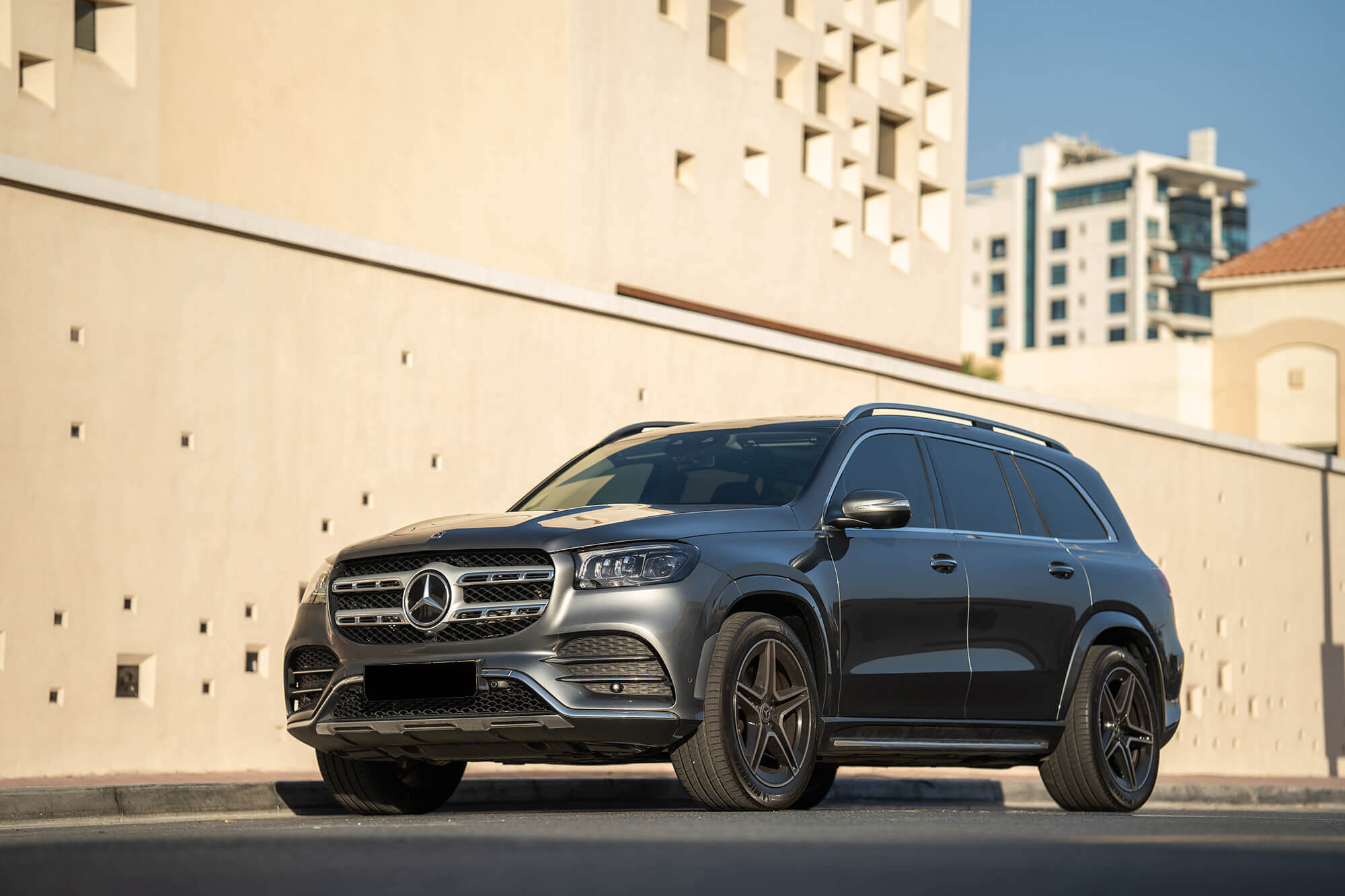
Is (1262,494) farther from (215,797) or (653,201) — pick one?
(215,797)

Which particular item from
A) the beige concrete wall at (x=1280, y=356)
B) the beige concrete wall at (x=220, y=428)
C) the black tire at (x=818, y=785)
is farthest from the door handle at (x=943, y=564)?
the beige concrete wall at (x=1280, y=356)

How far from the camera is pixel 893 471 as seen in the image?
819cm

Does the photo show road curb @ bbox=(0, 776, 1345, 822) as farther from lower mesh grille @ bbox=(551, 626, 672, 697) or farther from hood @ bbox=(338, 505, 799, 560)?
lower mesh grille @ bbox=(551, 626, 672, 697)

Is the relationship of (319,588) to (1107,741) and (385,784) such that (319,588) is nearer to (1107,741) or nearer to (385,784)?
(385,784)

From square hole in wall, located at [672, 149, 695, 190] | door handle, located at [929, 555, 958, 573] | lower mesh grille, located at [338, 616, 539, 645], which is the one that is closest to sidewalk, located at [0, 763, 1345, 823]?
lower mesh grille, located at [338, 616, 539, 645]

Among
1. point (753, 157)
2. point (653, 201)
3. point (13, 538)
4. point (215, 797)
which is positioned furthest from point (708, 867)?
point (753, 157)

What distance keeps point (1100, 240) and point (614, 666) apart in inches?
4754

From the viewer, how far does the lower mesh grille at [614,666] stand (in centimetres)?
664

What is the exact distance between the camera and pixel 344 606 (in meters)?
7.28

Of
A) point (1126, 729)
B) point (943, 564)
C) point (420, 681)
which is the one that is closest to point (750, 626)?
point (420, 681)

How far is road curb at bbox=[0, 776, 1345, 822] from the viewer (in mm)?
8500

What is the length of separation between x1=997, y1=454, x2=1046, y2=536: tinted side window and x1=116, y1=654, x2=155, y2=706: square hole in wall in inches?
235

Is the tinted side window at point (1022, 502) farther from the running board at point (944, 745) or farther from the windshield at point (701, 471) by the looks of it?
the windshield at point (701, 471)

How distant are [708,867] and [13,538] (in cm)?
749
